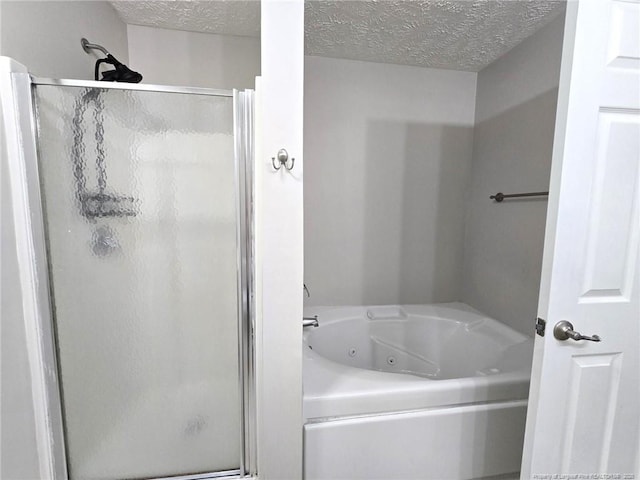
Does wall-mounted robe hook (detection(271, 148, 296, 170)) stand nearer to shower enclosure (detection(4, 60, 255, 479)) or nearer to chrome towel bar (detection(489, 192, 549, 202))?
shower enclosure (detection(4, 60, 255, 479))

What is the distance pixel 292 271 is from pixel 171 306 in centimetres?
54

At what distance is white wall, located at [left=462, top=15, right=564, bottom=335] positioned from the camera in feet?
6.10

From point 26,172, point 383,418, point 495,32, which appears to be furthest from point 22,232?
point 495,32

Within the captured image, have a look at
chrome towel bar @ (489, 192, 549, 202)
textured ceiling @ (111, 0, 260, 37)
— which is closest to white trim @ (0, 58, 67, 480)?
textured ceiling @ (111, 0, 260, 37)

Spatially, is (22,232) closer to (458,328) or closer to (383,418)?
(383,418)

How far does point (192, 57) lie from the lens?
204cm

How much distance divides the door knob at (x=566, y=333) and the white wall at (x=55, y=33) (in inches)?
83.4

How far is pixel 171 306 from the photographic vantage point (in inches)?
50.8

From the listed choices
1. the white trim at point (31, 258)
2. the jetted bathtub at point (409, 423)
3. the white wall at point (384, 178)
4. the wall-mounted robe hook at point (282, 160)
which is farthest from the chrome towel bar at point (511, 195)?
the white trim at point (31, 258)

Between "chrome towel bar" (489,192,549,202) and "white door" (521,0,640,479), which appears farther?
"chrome towel bar" (489,192,549,202)

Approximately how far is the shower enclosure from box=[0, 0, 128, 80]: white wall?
17 cm

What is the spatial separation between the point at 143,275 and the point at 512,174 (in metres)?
2.24

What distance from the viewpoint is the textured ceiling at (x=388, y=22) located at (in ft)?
5.50

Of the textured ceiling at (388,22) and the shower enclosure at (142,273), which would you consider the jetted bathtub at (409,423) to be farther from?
the textured ceiling at (388,22)
